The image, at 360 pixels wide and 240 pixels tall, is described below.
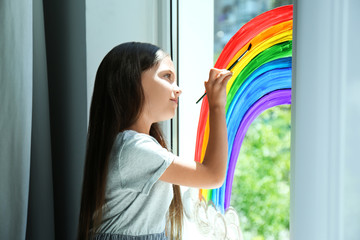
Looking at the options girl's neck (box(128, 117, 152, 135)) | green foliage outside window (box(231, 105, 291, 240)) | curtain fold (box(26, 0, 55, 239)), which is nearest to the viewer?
green foliage outside window (box(231, 105, 291, 240))

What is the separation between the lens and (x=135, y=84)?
90cm

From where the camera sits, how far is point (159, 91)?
904 millimetres

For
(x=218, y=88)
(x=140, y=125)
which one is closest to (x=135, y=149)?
(x=140, y=125)

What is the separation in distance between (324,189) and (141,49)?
0.55 metres

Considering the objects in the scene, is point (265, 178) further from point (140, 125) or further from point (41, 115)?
point (41, 115)

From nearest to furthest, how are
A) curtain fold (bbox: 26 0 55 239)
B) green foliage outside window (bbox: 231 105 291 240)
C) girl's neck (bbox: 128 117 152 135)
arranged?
green foliage outside window (bbox: 231 105 291 240) → girl's neck (bbox: 128 117 152 135) → curtain fold (bbox: 26 0 55 239)

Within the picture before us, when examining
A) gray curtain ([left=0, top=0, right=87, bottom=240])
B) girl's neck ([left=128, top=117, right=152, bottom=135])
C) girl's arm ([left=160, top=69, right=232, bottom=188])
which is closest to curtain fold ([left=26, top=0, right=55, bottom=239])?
gray curtain ([left=0, top=0, right=87, bottom=240])

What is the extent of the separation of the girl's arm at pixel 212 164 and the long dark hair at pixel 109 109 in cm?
17

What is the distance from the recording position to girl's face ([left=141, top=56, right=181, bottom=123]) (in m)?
0.90

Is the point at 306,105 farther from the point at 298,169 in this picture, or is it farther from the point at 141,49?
the point at 141,49

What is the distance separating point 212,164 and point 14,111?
1.86 feet

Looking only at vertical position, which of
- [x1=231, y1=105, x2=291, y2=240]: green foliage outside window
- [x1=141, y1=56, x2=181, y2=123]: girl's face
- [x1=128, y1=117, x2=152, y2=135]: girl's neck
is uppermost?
[x1=141, y1=56, x2=181, y2=123]: girl's face

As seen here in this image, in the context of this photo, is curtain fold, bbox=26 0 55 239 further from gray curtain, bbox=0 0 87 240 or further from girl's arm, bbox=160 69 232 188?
girl's arm, bbox=160 69 232 188

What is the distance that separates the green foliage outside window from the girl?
11 centimetres
